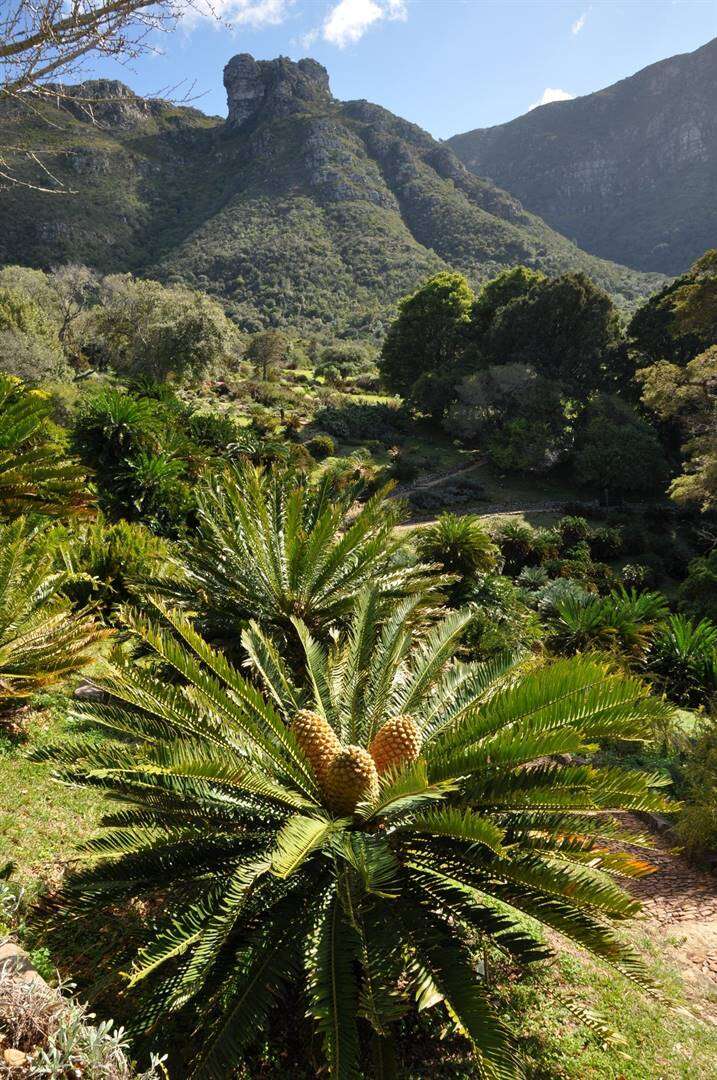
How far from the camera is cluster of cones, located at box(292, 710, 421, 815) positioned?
2324mm

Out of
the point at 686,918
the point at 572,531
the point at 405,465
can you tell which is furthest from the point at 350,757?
the point at 405,465

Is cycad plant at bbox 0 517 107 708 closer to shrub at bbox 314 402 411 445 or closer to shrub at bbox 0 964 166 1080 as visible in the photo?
shrub at bbox 0 964 166 1080

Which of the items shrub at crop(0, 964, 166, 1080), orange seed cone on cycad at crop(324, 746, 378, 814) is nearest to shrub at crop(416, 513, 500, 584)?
orange seed cone on cycad at crop(324, 746, 378, 814)

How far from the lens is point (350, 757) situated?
2.32 m

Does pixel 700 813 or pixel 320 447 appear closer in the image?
pixel 700 813

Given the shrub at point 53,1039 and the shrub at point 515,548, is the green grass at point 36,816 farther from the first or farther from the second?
the shrub at point 515,548

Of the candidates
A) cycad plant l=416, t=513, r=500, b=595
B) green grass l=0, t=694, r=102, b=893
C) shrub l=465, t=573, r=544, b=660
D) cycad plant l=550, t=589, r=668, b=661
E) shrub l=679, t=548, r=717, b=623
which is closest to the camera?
green grass l=0, t=694, r=102, b=893

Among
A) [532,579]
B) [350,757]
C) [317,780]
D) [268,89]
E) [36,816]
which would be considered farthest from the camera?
[268,89]

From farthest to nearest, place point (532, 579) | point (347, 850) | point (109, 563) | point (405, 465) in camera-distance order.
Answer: point (405, 465) < point (532, 579) < point (109, 563) < point (347, 850)

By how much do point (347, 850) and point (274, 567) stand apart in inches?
104

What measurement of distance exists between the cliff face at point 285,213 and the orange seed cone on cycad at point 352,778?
194 ft

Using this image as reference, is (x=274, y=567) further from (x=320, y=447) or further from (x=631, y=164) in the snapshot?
(x=631, y=164)

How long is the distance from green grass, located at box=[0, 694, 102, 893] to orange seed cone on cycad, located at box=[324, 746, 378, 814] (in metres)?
1.49

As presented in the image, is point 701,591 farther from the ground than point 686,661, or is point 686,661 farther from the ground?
point 686,661
